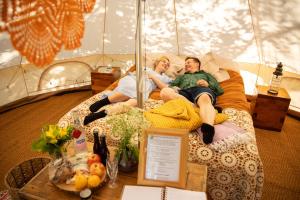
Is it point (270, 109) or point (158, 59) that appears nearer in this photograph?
point (270, 109)

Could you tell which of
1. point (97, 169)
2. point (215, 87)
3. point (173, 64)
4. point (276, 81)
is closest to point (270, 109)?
point (276, 81)

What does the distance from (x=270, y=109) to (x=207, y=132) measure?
1271 mm

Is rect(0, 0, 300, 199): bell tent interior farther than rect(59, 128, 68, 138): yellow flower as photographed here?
Yes

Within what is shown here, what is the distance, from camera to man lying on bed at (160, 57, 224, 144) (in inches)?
70.5

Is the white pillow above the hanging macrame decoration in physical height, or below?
below

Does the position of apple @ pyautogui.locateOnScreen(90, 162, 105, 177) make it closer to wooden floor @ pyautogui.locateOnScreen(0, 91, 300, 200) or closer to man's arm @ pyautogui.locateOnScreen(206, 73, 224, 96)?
wooden floor @ pyautogui.locateOnScreen(0, 91, 300, 200)

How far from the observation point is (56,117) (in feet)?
9.63

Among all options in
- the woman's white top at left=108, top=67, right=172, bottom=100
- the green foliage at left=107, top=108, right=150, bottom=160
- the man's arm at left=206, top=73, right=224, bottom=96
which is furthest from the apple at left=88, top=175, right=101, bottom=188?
the man's arm at left=206, top=73, right=224, bottom=96

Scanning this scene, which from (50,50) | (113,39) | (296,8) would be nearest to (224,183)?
(50,50)

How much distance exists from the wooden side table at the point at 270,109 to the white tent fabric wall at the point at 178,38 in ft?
1.29

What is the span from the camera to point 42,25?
636mm

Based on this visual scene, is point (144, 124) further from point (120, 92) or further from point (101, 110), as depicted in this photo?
point (120, 92)

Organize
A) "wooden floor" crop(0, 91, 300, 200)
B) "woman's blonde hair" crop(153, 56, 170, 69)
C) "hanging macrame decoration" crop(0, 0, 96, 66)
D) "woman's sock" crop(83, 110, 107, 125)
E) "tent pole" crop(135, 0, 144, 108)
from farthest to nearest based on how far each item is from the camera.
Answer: "woman's blonde hair" crop(153, 56, 170, 69), "wooden floor" crop(0, 91, 300, 200), "woman's sock" crop(83, 110, 107, 125), "tent pole" crop(135, 0, 144, 108), "hanging macrame decoration" crop(0, 0, 96, 66)

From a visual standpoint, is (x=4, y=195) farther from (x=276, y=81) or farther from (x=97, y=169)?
(x=276, y=81)
